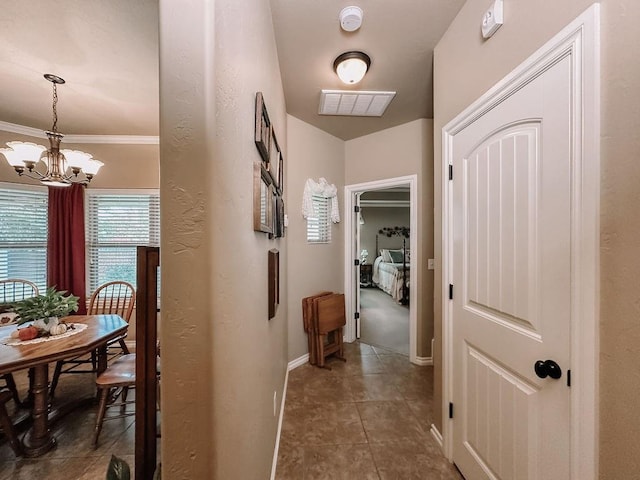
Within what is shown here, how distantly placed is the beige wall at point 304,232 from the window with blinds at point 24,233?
3.02 metres

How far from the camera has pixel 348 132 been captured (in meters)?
3.12

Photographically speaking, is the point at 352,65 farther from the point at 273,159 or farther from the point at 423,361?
the point at 423,361

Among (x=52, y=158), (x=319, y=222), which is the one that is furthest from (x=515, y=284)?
(x=52, y=158)

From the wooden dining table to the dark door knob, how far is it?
8.14 ft

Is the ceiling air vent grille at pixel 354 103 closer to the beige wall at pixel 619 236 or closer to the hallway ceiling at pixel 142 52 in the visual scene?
the hallway ceiling at pixel 142 52

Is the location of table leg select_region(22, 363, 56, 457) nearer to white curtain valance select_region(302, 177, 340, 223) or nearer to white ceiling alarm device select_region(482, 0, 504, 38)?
white curtain valance select_region(302, 177, 340, 223)

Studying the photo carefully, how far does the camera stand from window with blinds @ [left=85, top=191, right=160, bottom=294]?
129 inches

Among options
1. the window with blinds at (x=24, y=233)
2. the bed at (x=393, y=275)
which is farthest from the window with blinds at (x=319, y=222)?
the window with blinds at (x=24, y=233)

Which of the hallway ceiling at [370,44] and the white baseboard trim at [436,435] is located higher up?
the hallway ceiling at [370,44]

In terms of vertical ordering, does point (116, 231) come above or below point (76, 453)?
above

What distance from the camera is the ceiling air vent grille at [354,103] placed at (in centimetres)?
227

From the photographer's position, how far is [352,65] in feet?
6.12

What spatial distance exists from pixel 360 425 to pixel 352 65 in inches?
103

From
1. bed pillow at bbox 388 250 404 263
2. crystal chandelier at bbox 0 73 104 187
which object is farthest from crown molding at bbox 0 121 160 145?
bed pillow at bbox 388 250 404 263
